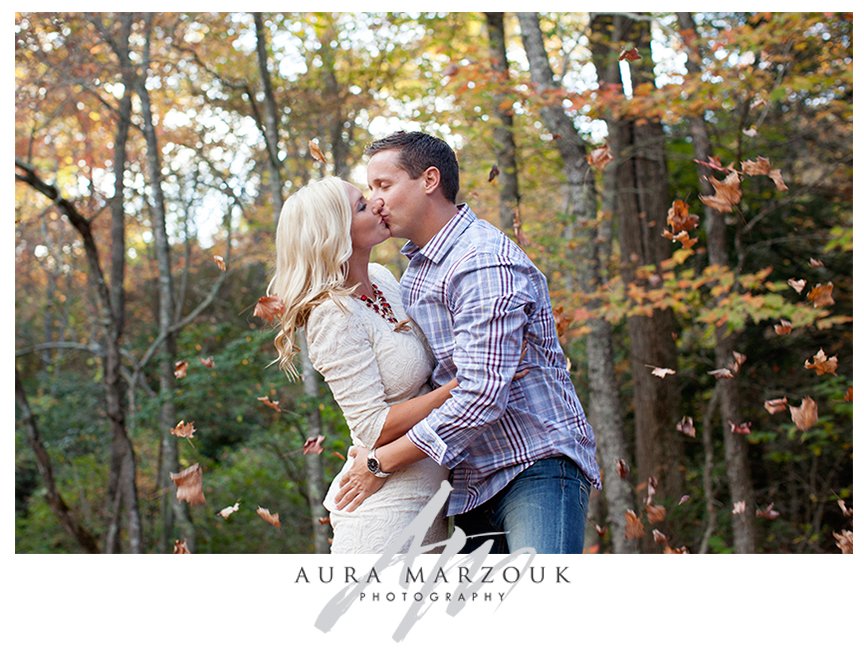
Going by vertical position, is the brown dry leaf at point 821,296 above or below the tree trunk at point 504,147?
below

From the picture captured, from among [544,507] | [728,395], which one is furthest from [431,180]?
[728,395]

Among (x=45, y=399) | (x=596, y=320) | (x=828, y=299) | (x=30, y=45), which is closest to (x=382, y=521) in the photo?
(x=828, y=299)

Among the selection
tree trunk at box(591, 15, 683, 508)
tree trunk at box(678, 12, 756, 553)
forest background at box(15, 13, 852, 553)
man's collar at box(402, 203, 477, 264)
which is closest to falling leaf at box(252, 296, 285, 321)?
man's collar at box(402, 203, 477, 264)

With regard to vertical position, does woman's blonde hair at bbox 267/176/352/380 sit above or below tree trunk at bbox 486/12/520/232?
below

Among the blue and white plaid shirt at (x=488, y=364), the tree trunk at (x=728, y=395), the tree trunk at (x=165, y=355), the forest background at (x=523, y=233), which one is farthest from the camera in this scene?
the tree trunk at (x=165, y=355)

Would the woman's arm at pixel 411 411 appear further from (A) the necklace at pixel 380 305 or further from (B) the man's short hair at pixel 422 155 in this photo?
(B) the man's short hair at pixel 422 155

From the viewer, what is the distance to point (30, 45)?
8.45m

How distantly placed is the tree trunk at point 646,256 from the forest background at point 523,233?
0.08ft

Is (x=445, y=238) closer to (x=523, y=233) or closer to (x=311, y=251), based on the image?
(x=311, y=251)

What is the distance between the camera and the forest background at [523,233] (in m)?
6.46

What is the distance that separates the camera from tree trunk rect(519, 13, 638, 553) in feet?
19.5

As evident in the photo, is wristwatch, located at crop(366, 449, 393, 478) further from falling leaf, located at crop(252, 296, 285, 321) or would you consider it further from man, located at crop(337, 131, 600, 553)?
falling leaf, located at crop(252, 296, 285, 321)

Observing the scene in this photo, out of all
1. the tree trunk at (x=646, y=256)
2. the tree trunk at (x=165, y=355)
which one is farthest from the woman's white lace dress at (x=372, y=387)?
the tree trunk at (x=165, y=355)

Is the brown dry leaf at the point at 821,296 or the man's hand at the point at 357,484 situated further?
the brown dry leaf at the point at 821,296
